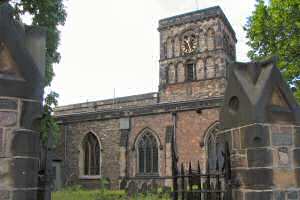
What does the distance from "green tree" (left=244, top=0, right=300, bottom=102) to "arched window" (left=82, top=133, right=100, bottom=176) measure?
562 inches

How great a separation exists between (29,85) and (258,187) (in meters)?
2.52

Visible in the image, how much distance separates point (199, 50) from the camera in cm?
3312

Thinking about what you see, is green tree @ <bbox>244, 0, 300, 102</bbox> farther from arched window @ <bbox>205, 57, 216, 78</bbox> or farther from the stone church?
arched window @ <bbox>205, 57, 216, 78</bbox>

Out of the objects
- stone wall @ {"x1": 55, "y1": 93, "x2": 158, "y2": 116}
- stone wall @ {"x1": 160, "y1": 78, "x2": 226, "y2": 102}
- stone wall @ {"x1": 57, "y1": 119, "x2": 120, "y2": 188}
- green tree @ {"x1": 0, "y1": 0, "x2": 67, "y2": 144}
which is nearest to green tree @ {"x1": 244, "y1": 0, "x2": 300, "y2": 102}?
green tree @ {"x1": 0, "y1": 0, "x2": 67, "y2": 144}

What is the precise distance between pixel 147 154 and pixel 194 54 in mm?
13019

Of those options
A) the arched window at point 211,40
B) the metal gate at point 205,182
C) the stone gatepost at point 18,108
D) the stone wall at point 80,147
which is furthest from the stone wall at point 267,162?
the arched window at point 211,40

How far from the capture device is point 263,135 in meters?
4.10

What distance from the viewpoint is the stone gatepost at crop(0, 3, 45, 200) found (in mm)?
3480

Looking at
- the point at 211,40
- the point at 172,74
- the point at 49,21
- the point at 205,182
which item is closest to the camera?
the point at 205,182

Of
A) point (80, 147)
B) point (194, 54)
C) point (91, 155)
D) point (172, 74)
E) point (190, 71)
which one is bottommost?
point (91, 155)

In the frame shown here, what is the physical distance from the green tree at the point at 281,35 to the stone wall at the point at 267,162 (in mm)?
8067

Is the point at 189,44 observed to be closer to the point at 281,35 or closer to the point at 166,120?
the point at 166,120

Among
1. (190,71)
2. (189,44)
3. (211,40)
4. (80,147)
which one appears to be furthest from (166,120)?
(189,44)

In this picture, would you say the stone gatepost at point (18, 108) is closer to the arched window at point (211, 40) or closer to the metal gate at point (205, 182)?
the metal gate at point (205, 182)
